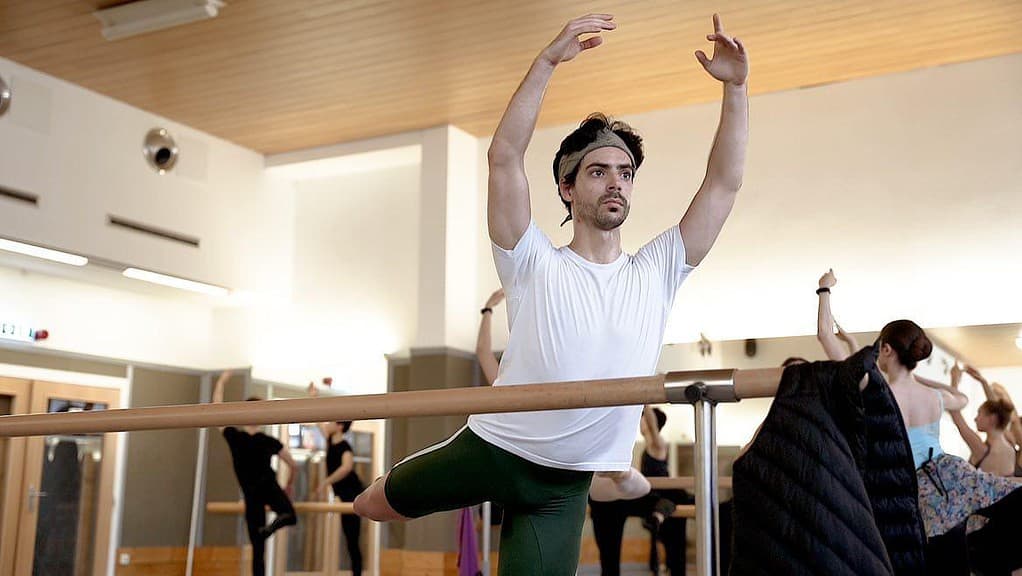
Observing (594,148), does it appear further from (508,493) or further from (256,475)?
(256,475)

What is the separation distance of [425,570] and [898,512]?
6.66m

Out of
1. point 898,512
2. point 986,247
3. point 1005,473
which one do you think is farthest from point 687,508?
point 898,512

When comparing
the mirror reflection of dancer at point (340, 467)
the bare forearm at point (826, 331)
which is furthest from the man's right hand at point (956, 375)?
the mirror reflection of dancer at point (340, 467)

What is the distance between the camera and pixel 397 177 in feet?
29.8

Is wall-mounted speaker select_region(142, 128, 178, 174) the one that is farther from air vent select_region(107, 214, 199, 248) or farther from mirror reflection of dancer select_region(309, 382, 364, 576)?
mirror reflection of dancer select_region(309, 382, 364, 576)

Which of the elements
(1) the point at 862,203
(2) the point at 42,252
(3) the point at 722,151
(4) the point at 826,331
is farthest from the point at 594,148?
(2) the point at 42,252

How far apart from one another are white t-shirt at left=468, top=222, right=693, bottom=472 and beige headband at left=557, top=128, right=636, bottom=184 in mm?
208

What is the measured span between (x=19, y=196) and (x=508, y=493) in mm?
6300

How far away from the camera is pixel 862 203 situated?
23.6ft

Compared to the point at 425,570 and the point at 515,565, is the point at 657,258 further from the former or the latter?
Result: the point at 425,570

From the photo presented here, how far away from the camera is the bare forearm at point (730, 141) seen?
6.81 feet

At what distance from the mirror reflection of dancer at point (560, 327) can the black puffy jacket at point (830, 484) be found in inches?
28.2

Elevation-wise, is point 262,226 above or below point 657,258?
above

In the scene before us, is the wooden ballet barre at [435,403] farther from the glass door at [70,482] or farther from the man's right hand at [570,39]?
the glass door at [70,482]
